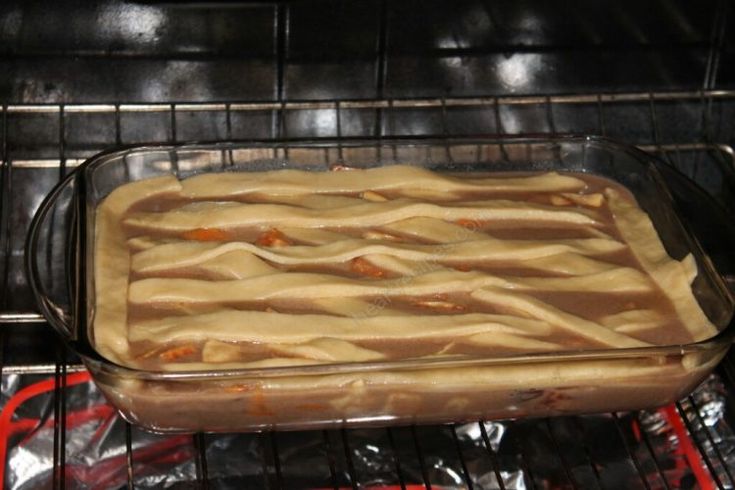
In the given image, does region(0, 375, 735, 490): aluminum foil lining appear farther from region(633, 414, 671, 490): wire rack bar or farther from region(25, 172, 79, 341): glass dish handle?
region(25, 172, 79, 341): glass dish handle

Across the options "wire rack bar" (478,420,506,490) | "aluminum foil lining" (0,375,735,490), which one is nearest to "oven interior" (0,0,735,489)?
"aluminum foil lining" (0,375,735,490)

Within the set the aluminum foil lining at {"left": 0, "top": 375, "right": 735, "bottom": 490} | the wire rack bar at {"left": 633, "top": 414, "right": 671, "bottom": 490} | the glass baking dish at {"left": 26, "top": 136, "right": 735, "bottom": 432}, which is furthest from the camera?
the aluminum foil lining at {"left": 0, "top": 375, "right": 735, "bottom": 490}

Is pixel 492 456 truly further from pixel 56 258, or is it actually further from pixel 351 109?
pixel 56 258

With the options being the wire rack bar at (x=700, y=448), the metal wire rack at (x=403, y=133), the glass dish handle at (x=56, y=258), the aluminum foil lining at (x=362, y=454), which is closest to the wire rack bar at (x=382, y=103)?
the metal wire rack at (x=403, y=133)

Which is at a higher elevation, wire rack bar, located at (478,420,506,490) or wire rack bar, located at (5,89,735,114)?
wire rack bar, located at (5,89,735,114)

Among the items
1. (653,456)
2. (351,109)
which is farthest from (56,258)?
(653,456)

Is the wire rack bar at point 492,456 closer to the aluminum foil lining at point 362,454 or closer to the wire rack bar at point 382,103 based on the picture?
the aluminum foil lining at point 362,454

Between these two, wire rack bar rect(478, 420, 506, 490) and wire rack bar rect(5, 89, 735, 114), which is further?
wire rack bar rect(5, 89, 735, 114)
